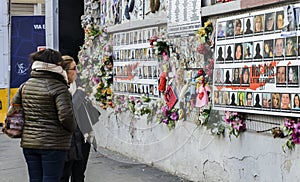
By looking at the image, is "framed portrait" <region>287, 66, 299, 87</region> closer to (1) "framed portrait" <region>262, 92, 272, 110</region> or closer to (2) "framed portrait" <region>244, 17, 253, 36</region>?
(1) "framed portrait" <region>262, 92, 272, 110</region>

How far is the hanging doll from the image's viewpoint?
7.10 metres

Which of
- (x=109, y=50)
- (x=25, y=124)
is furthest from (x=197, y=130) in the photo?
(x=109, y=50)

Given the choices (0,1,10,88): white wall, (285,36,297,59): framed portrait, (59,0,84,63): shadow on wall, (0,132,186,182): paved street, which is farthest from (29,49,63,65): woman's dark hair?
(0,1,10,88): white wall

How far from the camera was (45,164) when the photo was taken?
530 centimetres

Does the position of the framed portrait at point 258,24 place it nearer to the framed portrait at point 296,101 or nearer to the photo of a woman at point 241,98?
the photo of a woman at point 241,98

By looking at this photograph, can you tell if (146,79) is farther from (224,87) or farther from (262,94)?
(262,94)

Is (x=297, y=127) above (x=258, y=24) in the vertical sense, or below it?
below

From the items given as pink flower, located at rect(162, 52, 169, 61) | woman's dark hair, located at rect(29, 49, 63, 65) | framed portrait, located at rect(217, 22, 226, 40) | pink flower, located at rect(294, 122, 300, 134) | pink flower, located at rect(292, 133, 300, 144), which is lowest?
pink flower, located at rect(292, 133, 300, 144)

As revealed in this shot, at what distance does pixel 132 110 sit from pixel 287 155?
156 inches

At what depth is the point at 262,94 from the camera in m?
6.01

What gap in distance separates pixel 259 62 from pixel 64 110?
6.92 ft

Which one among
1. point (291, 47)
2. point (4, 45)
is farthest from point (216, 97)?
point (4, 45)

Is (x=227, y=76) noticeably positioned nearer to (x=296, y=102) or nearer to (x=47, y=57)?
(x=296, y=102)

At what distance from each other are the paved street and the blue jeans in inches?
109
